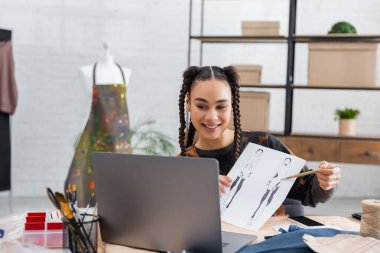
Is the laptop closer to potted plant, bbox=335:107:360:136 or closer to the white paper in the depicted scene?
the white paper

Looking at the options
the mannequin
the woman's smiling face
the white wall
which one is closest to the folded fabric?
the woman's smiling face

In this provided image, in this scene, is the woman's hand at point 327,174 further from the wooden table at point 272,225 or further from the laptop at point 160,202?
the laptop at point 160,202

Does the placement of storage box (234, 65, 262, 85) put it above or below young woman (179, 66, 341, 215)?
above

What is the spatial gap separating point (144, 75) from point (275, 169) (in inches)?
147

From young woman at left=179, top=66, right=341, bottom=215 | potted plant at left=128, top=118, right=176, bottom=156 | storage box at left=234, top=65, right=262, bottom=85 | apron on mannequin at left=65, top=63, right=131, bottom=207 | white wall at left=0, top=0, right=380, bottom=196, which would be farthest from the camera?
white wall at left=0, top=0, right=380, bottom=196

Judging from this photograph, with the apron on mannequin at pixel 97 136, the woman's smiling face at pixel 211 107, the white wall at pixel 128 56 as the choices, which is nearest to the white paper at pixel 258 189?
the woman's smiling face at pixel 211 107

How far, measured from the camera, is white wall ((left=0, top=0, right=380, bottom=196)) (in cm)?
509

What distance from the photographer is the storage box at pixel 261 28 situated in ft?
12.4

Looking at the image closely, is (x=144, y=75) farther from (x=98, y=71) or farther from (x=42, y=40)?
(x=98, y=71)

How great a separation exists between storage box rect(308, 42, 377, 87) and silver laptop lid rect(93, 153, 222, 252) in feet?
8.83

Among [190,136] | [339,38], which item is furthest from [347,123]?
[190,136]

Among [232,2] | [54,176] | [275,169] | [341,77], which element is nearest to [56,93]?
[54,176]

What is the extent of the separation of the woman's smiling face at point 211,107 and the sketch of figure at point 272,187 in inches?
11.8

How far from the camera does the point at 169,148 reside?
474 cm
